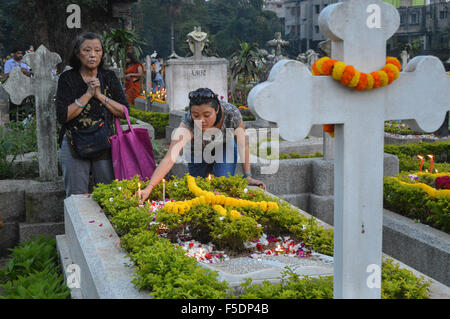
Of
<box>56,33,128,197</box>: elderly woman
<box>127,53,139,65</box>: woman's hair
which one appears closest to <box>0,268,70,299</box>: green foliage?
<box>56,33,128,197</box>: elderly woman

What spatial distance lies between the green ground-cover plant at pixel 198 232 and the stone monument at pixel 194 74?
8.43 m

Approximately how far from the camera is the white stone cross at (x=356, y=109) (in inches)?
85.5

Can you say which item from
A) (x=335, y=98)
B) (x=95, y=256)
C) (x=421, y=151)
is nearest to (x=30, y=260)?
(x=95, y=256)

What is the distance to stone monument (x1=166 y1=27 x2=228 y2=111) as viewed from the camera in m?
12.9

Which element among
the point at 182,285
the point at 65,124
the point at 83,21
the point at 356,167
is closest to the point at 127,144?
the point at 65,124

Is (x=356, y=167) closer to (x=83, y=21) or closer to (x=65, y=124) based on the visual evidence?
(x=65, y=124)

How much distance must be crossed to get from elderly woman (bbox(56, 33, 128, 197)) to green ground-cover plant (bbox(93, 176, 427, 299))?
41cm

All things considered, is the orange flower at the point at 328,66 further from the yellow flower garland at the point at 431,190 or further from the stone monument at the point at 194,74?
the stone monument at the point at 194,74

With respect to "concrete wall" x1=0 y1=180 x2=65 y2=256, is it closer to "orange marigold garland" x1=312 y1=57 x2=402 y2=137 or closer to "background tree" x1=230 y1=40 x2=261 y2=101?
"orange marigold garland" x1=312 y1=57 x2=402 y2=137

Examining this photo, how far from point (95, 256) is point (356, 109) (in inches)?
69.3

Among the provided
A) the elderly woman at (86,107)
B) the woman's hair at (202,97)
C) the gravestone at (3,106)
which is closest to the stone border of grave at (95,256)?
the elderly woman at (86,107)

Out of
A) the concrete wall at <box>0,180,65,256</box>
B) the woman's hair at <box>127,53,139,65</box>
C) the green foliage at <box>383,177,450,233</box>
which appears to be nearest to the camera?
the green foliage at <box>383,177,450,233</box>

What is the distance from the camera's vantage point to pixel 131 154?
4797 mm
